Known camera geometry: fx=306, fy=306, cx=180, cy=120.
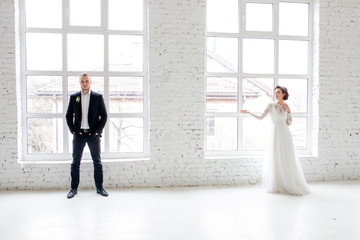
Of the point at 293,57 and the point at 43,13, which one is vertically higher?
the point at 43,13

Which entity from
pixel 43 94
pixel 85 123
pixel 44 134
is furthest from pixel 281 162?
pixel 43 94

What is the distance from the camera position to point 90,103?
4312 millimetres

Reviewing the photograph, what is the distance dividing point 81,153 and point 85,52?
164 cm

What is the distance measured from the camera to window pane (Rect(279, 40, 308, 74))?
5344 mm

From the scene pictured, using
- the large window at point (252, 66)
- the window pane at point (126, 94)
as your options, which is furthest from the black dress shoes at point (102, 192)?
the large window at point (252, 66)

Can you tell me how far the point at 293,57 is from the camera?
5.38m

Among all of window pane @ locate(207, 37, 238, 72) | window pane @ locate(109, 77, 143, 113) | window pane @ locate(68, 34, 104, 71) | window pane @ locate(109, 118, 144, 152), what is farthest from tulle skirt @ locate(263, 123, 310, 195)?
window pane @ locate(68, 34, 104, 71)

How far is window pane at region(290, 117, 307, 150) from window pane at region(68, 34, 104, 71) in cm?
344

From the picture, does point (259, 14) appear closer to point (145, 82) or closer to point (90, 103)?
point (145, 82)

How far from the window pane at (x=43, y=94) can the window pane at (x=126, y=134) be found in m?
0.90

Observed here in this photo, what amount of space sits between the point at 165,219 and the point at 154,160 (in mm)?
1559

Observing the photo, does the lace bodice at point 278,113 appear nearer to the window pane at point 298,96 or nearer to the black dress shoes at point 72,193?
the window pane at point 298,96

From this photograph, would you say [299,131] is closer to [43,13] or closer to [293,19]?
[293,19]

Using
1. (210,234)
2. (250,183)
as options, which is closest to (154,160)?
(250,183)
